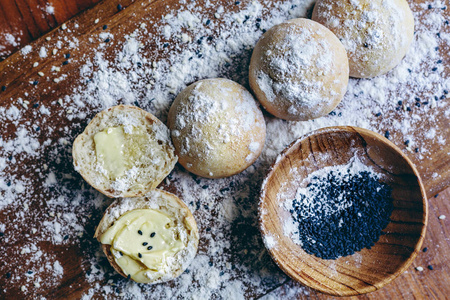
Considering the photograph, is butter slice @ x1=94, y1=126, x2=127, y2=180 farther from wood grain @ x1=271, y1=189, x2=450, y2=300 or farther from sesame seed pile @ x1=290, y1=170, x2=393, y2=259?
wood grain @ x1=271, y1=189, x2=450, y2=300

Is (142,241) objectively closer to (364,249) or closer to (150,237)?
(150,237)

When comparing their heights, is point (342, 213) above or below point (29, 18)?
below

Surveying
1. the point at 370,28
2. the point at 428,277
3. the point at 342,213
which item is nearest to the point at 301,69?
the point at 370,28

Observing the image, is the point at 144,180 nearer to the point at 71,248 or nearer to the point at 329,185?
the point at 71,248

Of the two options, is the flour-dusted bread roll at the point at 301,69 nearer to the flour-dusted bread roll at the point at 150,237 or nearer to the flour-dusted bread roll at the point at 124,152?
the flour-dusted bread roll at the point at 124,152

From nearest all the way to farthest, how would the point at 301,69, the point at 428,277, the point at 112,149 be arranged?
the point at 301,69 → the point at 112,149 → the point at 428,277

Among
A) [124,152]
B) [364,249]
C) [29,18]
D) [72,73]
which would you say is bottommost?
[364,249]

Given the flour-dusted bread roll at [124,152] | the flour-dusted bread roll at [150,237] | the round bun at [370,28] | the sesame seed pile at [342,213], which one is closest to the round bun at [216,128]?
the flour-dusted bread roll at [124,152]
